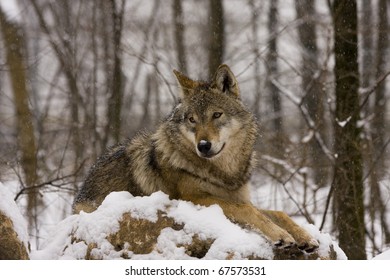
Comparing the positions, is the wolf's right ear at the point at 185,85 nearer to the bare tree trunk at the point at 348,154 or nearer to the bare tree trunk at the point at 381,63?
the bare tree trunk at the point at 348,154

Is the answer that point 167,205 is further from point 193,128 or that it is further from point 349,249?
point 349,249

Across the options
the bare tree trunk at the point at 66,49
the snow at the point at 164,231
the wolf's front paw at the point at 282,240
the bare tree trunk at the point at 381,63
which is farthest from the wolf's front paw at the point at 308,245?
the bare tree trunk at the point at 66,49

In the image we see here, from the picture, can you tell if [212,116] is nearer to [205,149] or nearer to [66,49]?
[205,149]

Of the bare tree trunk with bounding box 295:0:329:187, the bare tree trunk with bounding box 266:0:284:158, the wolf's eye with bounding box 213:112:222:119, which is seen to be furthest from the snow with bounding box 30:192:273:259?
the bare tree trunk with bounding box 266:0:284:158

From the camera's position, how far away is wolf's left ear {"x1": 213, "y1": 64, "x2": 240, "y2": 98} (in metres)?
5.45

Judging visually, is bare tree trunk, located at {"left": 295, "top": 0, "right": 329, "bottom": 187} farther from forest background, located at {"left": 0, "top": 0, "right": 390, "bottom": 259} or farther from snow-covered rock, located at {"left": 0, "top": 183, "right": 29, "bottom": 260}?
snow-covered rock, located at {"left": 0, "top": 183, "right": 29, "bottom": 260}

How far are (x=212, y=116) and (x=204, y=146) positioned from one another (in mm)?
374

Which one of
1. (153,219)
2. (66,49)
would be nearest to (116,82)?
(66,49)

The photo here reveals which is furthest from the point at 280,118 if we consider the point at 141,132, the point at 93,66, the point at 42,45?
the point at 141,132

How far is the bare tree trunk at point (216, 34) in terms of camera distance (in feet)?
36.6

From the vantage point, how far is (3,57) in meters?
11.4

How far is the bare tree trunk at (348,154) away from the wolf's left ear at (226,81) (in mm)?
3400

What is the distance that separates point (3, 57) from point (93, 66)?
207 cm
